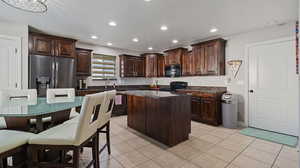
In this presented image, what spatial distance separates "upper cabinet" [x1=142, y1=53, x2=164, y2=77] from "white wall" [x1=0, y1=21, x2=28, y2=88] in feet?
13.1

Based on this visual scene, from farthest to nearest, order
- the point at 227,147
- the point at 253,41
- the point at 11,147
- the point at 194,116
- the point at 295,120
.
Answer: the point at 194,116
the point at 253,41
the point at 295,120
the point at 227,147
the point at 11,147

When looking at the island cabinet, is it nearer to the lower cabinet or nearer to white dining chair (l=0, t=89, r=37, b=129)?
the lower cabinet

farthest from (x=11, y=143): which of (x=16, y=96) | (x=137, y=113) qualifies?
(x=137, y=113)

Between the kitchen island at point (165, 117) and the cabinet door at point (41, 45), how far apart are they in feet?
9.35

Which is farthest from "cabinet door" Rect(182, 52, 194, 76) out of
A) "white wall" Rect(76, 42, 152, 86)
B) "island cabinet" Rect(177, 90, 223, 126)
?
"white wall" Rect(76, 42, 152, 86)

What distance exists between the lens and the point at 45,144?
128cm

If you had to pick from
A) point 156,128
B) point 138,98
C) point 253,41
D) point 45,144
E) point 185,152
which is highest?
point 253,41

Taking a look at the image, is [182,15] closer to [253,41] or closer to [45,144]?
[253,41]

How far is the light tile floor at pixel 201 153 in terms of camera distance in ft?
6.70

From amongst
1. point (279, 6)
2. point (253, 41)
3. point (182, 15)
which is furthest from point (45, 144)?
point (253, 41)

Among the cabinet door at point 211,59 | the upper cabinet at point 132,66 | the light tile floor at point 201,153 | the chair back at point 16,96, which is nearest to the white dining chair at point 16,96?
the chair back at point 16,96

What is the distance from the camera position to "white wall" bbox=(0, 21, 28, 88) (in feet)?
10.4

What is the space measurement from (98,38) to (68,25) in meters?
1.10

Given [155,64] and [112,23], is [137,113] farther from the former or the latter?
[155,64]
